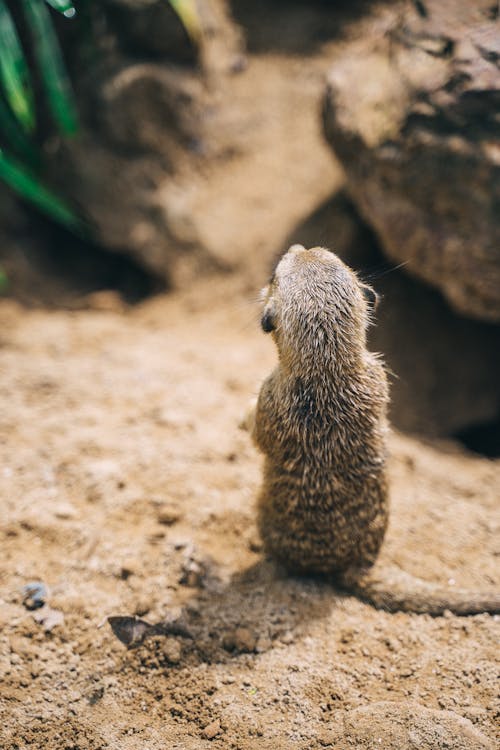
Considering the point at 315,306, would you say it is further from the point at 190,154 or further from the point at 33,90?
the point at 33,90

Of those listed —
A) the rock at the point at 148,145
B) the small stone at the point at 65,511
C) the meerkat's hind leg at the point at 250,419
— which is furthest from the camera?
the rock at the point at 148,145

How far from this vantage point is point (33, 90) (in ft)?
17.3

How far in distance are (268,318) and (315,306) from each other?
25cm

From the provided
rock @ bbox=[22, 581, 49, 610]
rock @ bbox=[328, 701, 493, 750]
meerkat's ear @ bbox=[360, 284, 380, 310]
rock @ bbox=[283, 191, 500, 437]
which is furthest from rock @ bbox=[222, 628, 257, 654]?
rock @ bbox=[283, 191, 500, 437]

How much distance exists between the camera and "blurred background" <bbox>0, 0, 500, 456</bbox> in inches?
172

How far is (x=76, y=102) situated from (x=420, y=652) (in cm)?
523

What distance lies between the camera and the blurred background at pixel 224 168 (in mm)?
4371

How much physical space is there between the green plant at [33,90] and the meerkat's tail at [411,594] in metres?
3.83

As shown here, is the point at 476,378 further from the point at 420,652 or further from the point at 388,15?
the point at 388,15

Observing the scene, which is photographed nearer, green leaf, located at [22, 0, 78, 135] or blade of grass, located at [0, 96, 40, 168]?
green leaf, located at [22, 0, 78, 135]

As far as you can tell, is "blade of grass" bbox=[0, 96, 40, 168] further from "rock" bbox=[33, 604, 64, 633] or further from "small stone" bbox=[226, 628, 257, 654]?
"small stone" bbox=[226, 628, 257, 654]

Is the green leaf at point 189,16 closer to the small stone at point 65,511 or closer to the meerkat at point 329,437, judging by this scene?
the meerkat at point 329,437

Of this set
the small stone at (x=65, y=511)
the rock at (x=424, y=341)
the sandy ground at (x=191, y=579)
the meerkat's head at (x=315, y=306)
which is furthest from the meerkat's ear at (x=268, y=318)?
the rock at (x=424, y=341)

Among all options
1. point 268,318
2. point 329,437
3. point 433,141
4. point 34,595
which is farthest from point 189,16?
point 34,595
